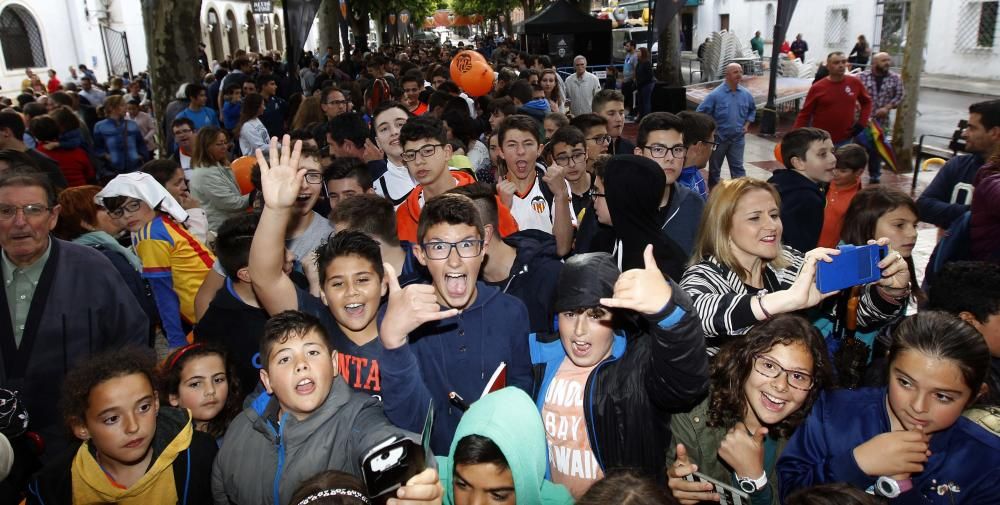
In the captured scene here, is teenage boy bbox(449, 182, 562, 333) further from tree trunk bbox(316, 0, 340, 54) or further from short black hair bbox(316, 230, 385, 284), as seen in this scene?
tree trunk bbox(316, 0, 340, 54)

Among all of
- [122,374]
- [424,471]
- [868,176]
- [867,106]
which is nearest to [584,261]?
[424,471]

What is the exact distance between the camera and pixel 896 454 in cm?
205

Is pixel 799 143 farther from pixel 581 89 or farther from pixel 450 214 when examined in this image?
pixel 581 89

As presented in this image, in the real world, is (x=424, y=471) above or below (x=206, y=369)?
above

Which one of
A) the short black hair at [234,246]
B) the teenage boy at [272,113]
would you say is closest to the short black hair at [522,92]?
the teenage boy at [272,113]

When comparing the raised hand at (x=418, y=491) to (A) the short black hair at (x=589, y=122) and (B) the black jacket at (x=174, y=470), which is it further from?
(A) the short black hair at (x=589, y=122)

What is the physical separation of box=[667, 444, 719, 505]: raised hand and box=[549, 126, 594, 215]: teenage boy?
2.71 meters

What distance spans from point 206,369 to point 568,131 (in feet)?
9.96

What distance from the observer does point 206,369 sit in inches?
118

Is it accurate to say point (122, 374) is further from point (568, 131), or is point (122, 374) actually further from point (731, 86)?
point (731, 86)

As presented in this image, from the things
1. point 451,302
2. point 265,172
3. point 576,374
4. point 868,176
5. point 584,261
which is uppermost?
point 265,172

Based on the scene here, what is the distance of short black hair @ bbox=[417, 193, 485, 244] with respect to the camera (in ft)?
9.04

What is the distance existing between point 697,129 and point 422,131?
2.41 metres

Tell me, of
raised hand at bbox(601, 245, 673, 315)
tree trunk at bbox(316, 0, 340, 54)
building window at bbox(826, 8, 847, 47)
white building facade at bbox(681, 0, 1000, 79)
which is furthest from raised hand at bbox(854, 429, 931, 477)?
building window at bbox(826, 8, 847, 47)
